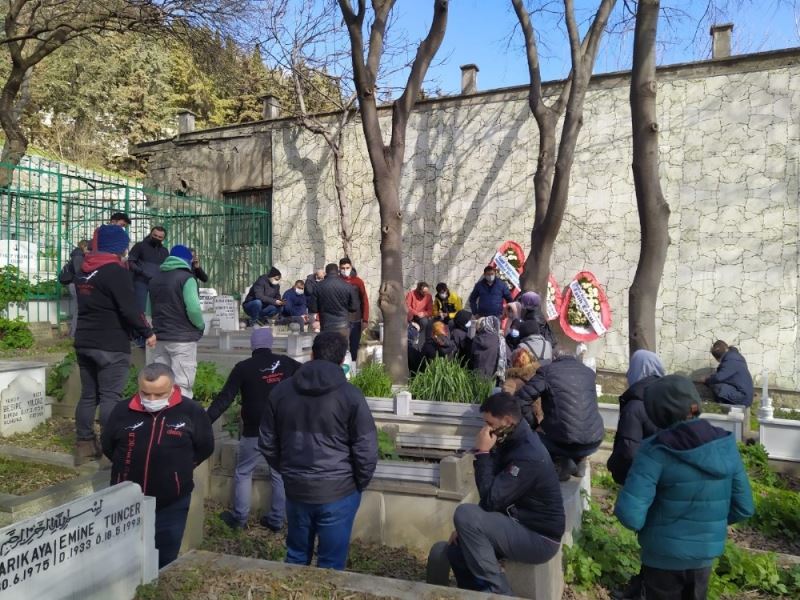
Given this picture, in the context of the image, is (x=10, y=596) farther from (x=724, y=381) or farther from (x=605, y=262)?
(x=605, y=262)

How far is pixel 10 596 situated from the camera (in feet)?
8.38

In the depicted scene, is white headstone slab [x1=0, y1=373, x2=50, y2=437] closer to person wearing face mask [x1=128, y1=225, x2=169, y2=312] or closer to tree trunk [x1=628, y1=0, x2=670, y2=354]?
person wearing face mask [x1=128, y1=225, x2=169, y2=312]

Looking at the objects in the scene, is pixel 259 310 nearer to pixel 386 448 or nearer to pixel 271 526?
pixel 386 448

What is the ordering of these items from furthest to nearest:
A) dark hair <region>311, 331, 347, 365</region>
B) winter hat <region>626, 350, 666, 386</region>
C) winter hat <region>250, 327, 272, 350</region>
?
winter hat <region>250, 327, 272, 350</region> → winter hat <region>626, 350, 666, 386</region> → dark hair <region>311, 331, 347, 365</region>

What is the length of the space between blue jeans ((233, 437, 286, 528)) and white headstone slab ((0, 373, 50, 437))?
9.67 feet

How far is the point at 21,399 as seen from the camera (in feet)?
23.0

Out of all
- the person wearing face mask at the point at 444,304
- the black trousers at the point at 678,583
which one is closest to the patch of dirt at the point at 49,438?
the black trousers at the point at 678,583

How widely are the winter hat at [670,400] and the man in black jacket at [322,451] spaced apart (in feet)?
5.08

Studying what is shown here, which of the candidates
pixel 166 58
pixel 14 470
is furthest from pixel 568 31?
pixel 166 58

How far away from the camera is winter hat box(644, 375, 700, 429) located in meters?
3.26

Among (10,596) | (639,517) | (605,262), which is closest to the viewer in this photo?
(10,596)

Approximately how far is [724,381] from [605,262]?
12.5 ft

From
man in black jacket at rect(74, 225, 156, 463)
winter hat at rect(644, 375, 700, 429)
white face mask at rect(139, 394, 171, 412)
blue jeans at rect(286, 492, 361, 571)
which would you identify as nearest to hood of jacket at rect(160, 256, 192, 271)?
man in black jacket at rect(74, 225, 156, 463)

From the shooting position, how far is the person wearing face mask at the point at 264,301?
1265 cm
